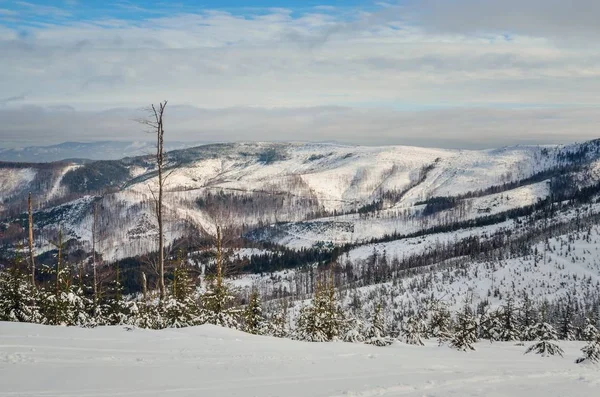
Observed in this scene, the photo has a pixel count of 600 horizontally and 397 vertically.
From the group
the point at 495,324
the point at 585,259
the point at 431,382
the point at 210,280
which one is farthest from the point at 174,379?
the point at 585,259

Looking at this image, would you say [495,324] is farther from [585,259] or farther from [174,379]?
[585,259]

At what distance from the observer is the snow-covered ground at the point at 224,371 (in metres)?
9.73

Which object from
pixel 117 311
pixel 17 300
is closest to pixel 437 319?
pixel 117 311

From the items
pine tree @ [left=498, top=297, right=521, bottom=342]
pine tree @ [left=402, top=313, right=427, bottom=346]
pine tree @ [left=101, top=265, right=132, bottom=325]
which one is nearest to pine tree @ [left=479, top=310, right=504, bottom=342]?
pine tree @ [left=498, top=297, right=521, bottom=342]

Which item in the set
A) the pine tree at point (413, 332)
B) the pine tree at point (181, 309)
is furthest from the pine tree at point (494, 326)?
the pine tree at point (181, 309)

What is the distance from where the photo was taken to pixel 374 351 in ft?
55.1

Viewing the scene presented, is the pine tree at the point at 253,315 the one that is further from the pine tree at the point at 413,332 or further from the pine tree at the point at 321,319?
the pine tree at the point at 413,332

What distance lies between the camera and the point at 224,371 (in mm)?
11438

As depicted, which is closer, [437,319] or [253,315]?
[253,315]

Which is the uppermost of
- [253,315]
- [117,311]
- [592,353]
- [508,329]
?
[592,353]

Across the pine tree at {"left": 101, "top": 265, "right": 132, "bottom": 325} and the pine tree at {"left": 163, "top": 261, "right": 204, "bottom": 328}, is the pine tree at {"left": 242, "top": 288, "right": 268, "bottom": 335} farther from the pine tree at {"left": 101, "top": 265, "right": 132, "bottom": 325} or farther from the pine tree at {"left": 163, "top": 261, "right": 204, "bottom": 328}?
the pine tree at {"left": 101, "top": 265, "right": 132, "bottom": 325}

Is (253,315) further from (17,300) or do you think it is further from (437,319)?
(437,319)

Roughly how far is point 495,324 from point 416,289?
103360 mm

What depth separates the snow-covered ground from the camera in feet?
31.9
